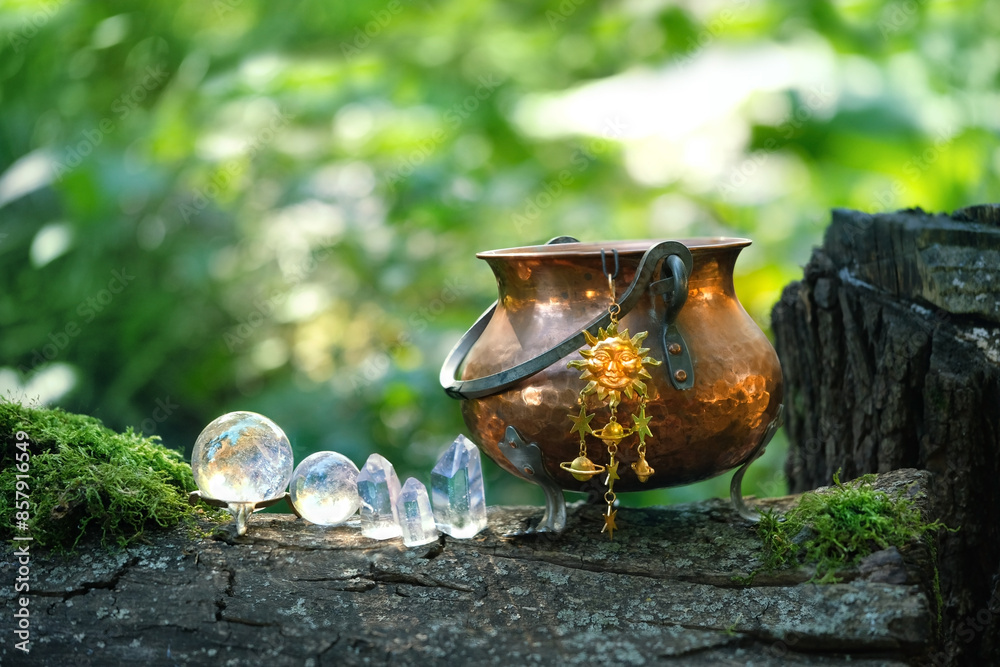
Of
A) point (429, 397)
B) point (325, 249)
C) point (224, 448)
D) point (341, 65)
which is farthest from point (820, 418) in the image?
point (341, 65)

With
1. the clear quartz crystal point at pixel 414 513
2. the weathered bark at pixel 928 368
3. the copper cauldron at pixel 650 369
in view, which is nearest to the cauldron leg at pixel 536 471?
the copper cauldron at pixel 650 369

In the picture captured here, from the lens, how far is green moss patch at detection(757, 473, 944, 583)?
1.84 metres

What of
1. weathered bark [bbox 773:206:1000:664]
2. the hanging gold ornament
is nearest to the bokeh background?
weathered bark [bbox 773:206:1000:664]

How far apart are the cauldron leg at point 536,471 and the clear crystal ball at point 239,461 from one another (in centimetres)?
52

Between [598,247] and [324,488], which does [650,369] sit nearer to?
[598,247]

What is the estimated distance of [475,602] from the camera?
185 cm

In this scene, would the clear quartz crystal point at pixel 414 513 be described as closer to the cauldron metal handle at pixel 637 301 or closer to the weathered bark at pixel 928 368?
the cauldron metal handle at pixel 637 301

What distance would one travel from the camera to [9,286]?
16.4 ft

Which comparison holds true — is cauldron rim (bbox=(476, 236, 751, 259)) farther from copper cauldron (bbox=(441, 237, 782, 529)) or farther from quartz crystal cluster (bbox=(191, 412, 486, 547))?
quartz crystal cluster (bbox=(191, 412, 486, 547))

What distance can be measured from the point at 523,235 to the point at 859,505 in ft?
8.76

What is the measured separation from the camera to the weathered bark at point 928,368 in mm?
2227

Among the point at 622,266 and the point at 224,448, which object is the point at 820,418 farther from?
the point at 224,448

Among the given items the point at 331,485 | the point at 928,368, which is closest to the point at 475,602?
the point at 331,485

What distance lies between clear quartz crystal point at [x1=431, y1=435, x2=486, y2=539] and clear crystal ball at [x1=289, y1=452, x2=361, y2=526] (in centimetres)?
21
